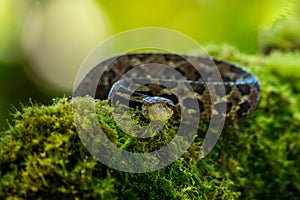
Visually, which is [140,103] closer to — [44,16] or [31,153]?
[31,153]

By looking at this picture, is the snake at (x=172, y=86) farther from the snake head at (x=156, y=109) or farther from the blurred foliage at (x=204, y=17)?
the blurred foliage at (x=204, y=17)

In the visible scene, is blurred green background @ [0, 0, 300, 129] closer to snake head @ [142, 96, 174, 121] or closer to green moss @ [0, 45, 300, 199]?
green moss @ [0, 45, 300, 199]

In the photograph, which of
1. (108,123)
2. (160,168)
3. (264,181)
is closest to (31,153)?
(108,123)

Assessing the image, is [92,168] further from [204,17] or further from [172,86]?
[204,17]

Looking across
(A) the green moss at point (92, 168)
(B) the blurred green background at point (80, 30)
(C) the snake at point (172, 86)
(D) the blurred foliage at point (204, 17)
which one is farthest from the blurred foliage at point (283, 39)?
(A) the green moss at point (92, 168)

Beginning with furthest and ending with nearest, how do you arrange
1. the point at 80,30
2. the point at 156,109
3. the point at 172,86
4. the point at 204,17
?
1. the point at 80,30
2. the point at 204,17
3. the point at 172,86
4. the point at 156,109

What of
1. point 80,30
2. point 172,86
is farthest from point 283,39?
point 80,30

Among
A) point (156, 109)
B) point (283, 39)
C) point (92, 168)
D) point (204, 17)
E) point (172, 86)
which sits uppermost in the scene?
point (204, 17)
